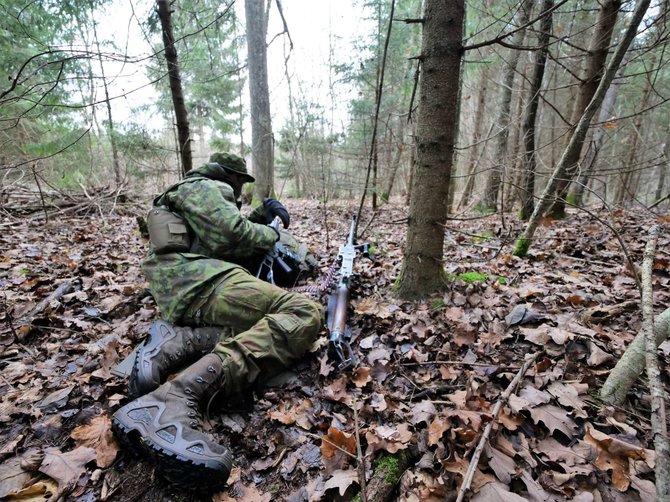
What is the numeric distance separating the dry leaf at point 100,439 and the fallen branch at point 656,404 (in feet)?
8.38

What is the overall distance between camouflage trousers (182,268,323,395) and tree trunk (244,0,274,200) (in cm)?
650

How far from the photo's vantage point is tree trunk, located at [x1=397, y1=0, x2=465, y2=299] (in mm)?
2545

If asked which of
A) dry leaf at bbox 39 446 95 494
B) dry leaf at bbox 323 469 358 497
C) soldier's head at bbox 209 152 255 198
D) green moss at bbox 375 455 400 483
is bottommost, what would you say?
dry leaf at bbox 39 446 95 494

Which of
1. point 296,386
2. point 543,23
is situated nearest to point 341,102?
point 543,23

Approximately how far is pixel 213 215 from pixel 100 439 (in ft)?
5.85

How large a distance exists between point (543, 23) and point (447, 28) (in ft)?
11.7

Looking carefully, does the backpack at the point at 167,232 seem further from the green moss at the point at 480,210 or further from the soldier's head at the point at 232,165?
the green moss at the point at 480,210

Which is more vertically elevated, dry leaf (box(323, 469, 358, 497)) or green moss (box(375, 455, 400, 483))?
green moss (box(375, 455, 400, 483))

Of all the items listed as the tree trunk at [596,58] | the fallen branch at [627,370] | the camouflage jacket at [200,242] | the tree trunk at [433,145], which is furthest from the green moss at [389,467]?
the tree trunk at [596,58]

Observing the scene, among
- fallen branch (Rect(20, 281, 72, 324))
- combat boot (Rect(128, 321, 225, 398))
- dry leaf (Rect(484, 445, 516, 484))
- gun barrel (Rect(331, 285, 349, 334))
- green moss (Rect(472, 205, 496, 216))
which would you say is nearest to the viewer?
dry leaf (Rect(484, 445, 516, 484))

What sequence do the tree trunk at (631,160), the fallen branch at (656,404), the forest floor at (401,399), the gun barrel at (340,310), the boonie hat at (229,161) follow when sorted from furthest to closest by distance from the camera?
the boonie hat at (229,161)
the tree trunk at (631,160)
the gun barrel at (340,310)
the forest floor at (401,399)
the fallen branch at (656,404)

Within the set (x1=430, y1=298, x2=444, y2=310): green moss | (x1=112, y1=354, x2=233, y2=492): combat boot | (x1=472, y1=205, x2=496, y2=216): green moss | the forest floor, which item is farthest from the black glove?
(x1=472, y1=205, x2=496, y2=216): green moss

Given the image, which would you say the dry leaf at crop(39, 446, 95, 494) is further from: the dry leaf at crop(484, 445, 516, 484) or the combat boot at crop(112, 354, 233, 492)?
the dry leaf at crop(484, 445, 516, 484)

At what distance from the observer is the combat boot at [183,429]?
1669 millimetres
